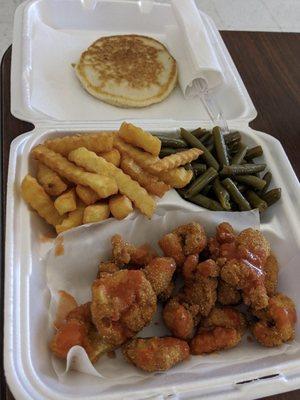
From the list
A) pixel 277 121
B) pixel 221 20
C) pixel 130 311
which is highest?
pixel 277 121

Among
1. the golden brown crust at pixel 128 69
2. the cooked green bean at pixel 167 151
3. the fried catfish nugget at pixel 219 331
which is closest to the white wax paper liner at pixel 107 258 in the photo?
the fried catfish nugget at pixel 219 331

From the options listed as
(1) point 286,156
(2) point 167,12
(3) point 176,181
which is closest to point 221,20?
(2) point 167,12

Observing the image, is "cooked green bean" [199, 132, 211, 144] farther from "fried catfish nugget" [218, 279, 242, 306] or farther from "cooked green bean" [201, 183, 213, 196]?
"fried catfish nugget" [218, 279, 242, 306]

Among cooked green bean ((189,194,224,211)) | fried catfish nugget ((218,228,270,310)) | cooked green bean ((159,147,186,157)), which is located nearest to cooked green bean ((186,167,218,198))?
cooked green bean ((189,194,224,211))

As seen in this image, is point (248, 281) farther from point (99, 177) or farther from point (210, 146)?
point (210, 146)

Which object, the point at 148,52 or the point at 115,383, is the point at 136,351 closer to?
the point at 115,383

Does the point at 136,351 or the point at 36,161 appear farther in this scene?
the point at 36,161

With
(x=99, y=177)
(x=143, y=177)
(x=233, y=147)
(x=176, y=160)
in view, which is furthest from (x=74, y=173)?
(x=233, y=147)

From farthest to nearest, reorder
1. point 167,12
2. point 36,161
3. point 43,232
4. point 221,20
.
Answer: point 221,20 < point 167,12 < point 36,161 < point 43,232
